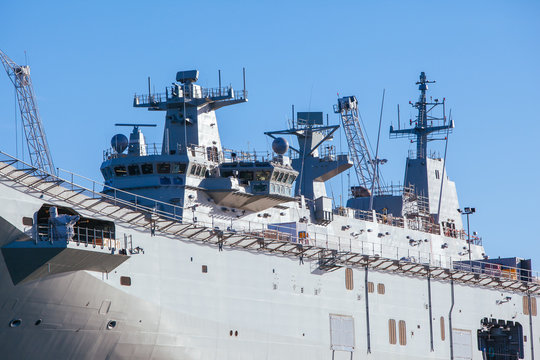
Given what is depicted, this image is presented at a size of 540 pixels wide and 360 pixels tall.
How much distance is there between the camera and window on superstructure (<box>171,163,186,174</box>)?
4356 cm

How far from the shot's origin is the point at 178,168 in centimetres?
4359

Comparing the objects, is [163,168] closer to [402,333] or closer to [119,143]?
[119,143]

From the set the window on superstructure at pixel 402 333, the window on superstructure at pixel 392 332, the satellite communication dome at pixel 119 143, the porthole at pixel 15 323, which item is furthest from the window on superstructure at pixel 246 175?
the porthole at pixel 15 323

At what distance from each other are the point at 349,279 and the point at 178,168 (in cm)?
1098

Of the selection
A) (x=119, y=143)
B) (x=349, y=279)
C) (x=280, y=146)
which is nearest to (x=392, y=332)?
(x=349, y=279)

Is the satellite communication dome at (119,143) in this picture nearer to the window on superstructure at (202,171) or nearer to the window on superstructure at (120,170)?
the window on superstructure at (120,170)

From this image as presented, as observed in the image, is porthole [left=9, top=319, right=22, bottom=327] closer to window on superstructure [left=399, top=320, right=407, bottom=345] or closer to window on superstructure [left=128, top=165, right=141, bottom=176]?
window on superstructure [left=128, top=165, right=141, bottom=176]

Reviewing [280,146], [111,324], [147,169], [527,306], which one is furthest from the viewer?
[527,306]

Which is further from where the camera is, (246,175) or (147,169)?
(246,175)

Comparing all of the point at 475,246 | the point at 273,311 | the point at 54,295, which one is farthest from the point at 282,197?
the point at 475,246

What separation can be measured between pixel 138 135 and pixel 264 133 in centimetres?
1591

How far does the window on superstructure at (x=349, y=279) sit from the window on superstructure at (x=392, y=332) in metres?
3.63

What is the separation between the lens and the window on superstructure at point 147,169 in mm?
43869

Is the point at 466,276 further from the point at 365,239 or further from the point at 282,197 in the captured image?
the point at 282,197
